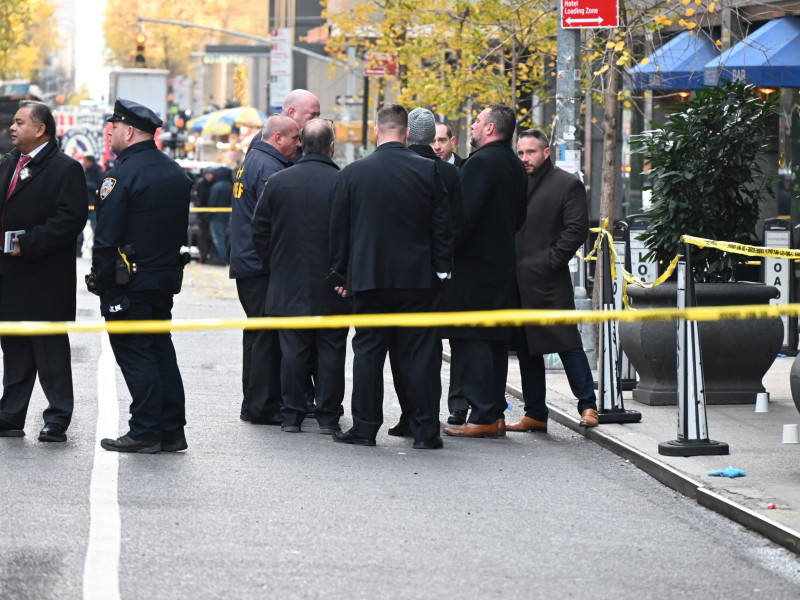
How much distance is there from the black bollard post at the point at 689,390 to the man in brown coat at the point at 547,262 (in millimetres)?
1339

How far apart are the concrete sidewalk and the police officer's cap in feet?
10.6

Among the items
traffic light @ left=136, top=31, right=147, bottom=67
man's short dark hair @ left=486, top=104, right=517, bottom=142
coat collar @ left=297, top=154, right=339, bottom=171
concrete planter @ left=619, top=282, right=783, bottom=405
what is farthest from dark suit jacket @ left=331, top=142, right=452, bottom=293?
traffic light @ left=136, top=31, right=147, bottom=67

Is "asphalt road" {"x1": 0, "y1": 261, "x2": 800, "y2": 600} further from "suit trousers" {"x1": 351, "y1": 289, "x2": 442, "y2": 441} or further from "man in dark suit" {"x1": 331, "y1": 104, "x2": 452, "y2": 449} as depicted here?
"man in dark suit" {"x1": 331, "y1": 104, "x2": 452, "y2": 449}

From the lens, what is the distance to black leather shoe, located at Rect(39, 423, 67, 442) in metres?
9.17

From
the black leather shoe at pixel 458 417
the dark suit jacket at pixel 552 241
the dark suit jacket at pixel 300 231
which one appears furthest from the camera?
the black leather shoe at pixel 458 417

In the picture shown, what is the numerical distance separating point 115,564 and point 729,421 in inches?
217

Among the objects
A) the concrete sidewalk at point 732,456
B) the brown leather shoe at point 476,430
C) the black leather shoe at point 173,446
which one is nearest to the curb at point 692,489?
the concrete sidewalk at point 732,456

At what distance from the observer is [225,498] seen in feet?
25.1

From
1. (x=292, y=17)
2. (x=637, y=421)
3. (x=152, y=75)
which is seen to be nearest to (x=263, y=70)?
(x=292, y=17)

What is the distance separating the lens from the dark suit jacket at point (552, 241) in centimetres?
1034

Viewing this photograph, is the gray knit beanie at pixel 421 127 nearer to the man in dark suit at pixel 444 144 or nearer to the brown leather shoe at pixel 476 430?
the man in dark suit at pixel 444 144

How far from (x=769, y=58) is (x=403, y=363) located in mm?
9169

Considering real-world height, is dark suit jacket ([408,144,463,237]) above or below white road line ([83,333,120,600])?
Result: above

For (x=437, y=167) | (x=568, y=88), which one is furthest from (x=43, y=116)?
(x=568, y=88)
